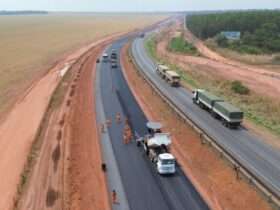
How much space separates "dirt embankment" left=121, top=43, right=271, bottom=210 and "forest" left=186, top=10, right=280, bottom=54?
79.7 m

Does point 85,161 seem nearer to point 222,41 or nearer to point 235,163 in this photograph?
point 235,163

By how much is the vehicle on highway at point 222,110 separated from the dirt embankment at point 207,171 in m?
4.41

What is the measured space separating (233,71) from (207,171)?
196 ft

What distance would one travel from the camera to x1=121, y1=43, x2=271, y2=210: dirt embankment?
33.2 m

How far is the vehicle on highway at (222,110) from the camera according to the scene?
161 ft

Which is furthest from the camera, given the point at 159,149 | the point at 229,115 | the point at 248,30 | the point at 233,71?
the point at 248,30

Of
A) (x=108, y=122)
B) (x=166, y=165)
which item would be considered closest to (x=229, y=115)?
(x=108, y=122)

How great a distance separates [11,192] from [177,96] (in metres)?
36.2

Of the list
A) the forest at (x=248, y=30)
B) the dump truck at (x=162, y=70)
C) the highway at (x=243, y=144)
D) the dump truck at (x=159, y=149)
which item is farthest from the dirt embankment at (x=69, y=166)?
the forest at (x=248, y=30)

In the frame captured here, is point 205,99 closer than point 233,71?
Yes

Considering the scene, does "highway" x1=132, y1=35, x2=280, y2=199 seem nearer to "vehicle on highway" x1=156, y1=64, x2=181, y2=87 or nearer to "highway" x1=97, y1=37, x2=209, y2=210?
"vehicle on highway" x1=156, y1=64, x2=181, y2=87

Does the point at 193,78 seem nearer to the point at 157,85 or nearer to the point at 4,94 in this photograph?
the point at 157,85

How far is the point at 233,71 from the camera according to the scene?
95.2 m

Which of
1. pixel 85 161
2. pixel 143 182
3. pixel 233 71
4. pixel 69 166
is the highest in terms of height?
pixel 143 182
